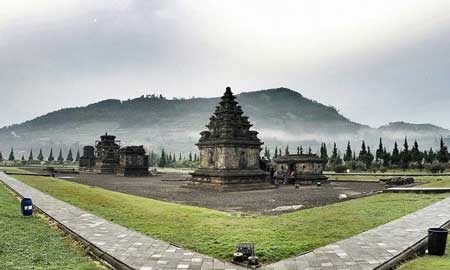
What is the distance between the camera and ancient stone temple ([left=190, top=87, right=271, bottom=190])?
3516cm

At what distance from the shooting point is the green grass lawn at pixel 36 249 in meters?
8.58

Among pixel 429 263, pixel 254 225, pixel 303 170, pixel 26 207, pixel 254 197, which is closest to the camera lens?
pixel 429 263

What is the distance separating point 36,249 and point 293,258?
6.68 m

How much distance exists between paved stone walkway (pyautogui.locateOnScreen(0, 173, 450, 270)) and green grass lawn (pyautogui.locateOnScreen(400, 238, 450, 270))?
377 mm

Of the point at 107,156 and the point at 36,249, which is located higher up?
the point at 107,156

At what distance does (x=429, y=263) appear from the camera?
903cm

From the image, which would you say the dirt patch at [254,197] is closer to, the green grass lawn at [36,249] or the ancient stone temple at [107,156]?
the green grass lawn at [36,249]

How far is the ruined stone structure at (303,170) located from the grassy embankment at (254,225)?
23034 millimetres

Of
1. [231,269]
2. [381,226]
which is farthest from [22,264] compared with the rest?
[381,226]

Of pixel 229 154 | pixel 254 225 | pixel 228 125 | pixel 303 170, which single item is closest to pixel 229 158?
pixel 229 154

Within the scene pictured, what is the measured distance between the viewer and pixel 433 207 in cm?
1761

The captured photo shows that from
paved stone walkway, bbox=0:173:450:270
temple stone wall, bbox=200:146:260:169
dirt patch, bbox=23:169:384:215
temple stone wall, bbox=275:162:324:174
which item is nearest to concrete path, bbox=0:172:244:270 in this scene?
paved stone walkway, bbox=0:173:450:270

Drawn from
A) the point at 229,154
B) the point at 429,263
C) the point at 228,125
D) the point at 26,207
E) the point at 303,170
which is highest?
the point at 228,125

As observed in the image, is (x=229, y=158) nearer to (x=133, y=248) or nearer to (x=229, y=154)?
(x=229, y=154)
